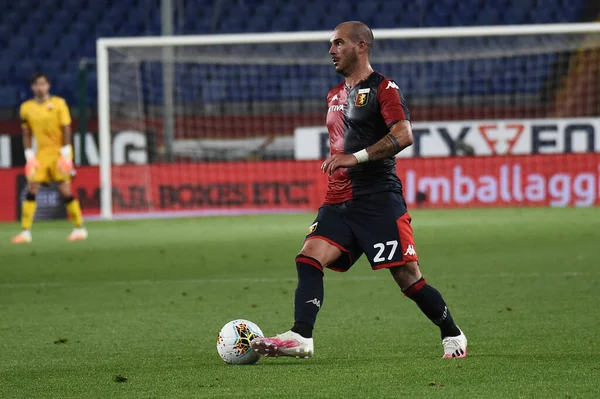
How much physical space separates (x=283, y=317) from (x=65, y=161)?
763cm

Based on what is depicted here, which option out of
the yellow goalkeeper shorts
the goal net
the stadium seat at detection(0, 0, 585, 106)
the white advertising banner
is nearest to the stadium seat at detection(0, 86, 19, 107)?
the stadium seat at detection(0, 0, 585, 106)

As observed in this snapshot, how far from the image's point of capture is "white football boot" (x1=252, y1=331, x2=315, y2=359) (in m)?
5.16

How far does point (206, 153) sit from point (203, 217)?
1868mm

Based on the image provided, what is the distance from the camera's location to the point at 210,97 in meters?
22.0

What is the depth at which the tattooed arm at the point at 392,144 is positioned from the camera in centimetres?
526

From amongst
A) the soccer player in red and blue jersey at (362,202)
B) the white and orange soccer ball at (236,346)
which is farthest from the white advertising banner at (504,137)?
the white and orange soccer ball at (236,346)

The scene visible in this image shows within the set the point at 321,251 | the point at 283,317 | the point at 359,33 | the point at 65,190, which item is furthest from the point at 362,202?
the point at 65,190

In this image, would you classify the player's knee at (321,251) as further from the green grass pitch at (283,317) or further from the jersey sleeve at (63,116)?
the jersey sleeve at (63,116)

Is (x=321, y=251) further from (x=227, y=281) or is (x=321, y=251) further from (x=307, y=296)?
(x=227, y=281)

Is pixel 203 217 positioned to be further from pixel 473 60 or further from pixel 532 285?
pixel 532 285

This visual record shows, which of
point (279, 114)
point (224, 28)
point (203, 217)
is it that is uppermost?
point (224, 28)

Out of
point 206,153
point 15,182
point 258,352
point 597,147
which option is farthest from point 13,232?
point 258,352

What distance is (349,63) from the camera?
216 inches

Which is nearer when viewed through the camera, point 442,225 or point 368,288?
point 368,288
